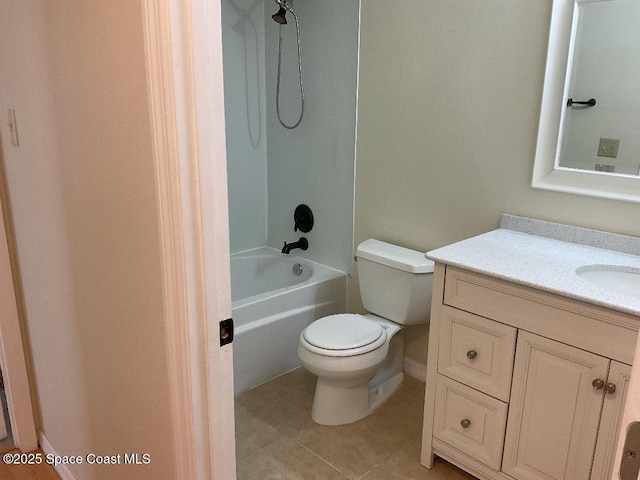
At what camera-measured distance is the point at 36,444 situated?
213 centimetres

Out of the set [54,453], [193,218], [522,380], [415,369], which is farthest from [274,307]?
[193,218]

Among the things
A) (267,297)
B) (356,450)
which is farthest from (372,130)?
(356,450)

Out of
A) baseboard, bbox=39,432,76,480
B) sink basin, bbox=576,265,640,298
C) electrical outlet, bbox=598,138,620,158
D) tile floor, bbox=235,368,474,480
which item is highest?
electrical outlet, bbox=598,138,620,158

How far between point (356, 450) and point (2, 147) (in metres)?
1.71

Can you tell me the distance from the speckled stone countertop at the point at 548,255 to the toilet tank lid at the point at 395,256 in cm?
34

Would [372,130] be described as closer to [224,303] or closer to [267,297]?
[267,297]

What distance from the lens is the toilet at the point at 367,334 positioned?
223cm

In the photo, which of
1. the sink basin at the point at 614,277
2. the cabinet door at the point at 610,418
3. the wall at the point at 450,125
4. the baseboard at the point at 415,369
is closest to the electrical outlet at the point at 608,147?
the wall at the point at 450,125

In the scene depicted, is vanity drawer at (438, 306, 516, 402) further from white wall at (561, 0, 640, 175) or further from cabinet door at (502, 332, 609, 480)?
white wall at (561, 0, 640, 175)

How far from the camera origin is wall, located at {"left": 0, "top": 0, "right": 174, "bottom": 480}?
114 centimetres

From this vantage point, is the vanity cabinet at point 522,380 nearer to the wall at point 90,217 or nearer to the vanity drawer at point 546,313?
the vanity drawer at point 546,313

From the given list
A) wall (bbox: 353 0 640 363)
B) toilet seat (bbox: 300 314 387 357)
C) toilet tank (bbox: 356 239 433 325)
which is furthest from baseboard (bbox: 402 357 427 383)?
toilet seat (bbox: 300 314 387 357)

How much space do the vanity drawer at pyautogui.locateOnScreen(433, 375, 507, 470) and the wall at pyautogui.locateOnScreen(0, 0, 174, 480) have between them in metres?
1.06

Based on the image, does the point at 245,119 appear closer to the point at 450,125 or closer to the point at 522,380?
the point at 450,125
